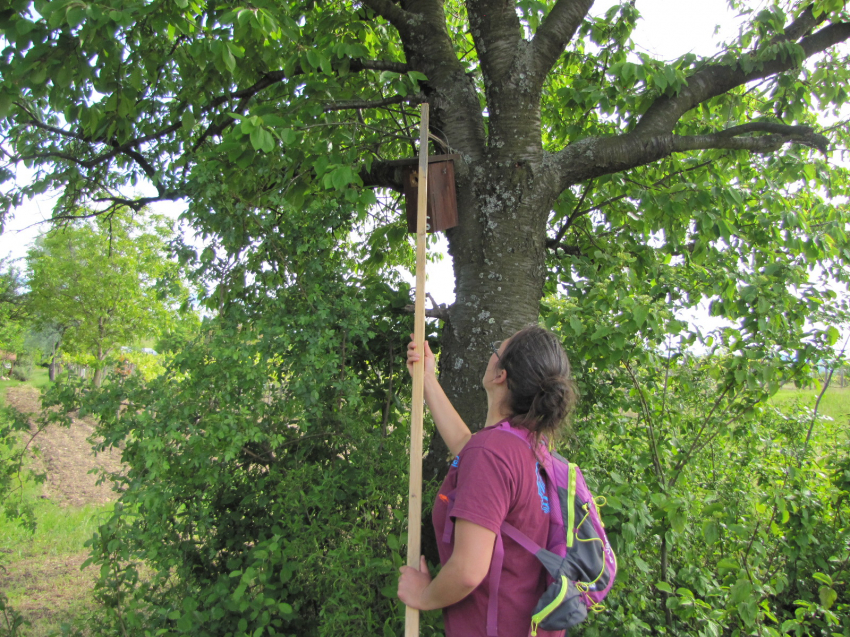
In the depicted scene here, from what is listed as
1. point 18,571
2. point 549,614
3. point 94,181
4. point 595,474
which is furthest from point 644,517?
point 18,571

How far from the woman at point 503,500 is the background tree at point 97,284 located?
1292 cm

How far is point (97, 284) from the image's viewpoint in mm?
13539

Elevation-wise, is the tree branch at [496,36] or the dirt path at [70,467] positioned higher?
the tree branch at [496,36]

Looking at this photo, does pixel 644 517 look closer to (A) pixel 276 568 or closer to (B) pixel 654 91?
(A) pixel 276 568

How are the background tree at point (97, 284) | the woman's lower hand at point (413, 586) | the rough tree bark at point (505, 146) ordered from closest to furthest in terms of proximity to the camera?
the woman's lower hand at point (413, 586) < the rough tree bark at point (505, 146) < the background tree at point (97, 284)

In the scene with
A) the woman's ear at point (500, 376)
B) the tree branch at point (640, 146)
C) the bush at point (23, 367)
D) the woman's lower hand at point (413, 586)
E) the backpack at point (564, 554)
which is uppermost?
the tree branch at point (640, 146)

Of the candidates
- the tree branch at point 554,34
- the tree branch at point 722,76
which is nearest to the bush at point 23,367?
the tree branch at point 554,34

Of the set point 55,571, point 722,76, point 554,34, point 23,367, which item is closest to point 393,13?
point 554,34

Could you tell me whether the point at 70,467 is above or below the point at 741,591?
below

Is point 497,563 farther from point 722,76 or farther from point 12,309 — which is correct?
point 12,309

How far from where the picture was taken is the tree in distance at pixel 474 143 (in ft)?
9.74

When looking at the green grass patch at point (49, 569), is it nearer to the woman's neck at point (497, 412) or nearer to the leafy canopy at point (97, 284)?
the woman's neck at point (497, 412)

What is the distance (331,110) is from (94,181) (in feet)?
8.14

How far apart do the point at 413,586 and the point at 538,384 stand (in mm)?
797
